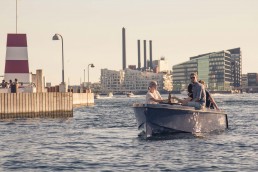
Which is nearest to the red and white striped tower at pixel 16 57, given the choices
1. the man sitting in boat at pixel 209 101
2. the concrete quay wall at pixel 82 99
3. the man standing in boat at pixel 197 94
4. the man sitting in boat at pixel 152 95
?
the man sitting in boat at pixel 209 101

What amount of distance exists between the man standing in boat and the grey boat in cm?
30

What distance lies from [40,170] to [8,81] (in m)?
27.1

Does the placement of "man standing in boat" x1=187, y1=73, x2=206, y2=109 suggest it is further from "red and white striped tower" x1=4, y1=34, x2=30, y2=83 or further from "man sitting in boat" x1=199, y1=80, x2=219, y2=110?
"red and white striped tower" x1=4, y1=34, x2=30, y2=83

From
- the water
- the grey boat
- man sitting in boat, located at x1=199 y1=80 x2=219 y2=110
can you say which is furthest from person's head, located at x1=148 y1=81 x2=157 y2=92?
man sitting in boat, located at x1=199 y1=80 x2=219 y2=110

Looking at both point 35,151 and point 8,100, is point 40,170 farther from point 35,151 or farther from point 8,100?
point 8,100

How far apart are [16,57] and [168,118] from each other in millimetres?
19296

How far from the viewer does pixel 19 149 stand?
70.7 ft

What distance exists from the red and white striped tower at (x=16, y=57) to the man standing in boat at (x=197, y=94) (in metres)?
18.6

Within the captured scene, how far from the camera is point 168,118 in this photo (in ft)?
81.3

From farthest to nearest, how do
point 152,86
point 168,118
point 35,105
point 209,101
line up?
1. point 35,105
2. point 209,101
3. point 152,86
4. point 168,118

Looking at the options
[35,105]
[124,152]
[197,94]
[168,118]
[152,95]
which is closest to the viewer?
[124,152]

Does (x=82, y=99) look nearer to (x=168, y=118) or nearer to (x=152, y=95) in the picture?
(x=152, y=95)

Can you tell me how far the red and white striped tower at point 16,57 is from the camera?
41.2m

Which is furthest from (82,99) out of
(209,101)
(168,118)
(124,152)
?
(124,152)
